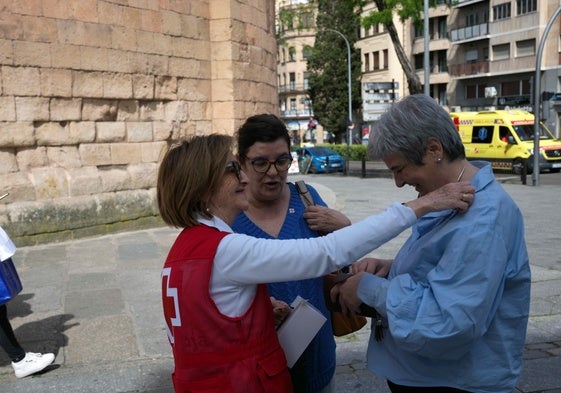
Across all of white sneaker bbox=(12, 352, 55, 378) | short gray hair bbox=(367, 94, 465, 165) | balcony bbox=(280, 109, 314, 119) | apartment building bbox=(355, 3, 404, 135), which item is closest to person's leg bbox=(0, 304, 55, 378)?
white sneaker bbox=(12, 352, 55, 378)

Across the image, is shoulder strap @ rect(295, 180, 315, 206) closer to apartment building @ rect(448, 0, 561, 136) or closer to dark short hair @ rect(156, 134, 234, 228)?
dark short hair @ rect(156, 134, 234, 228)

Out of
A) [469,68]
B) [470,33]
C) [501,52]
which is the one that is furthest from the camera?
[469,68]

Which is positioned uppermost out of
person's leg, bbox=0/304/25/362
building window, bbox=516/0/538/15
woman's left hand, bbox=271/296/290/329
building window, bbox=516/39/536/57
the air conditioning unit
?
building window, bbox=516/0/538/15

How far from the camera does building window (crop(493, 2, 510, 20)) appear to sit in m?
45.2

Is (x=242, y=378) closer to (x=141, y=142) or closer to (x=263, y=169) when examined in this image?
(x=263, y=169)

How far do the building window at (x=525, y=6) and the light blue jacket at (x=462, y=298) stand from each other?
4553cm

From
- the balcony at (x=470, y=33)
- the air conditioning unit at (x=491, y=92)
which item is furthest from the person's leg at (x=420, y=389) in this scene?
the balcony at (x=470, y=33)

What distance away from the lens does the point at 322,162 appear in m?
29.5

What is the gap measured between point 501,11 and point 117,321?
154 feet

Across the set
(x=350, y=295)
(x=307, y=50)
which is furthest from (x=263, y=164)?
(x=307, y=50)

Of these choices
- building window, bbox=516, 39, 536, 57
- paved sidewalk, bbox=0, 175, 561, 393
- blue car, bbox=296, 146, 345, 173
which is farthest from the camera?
building window, bbox=516, 39, 536, 57

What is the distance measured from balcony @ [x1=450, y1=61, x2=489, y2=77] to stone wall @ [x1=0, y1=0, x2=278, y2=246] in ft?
129

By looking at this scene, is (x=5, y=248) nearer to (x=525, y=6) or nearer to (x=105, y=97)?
(x=105, y=97)

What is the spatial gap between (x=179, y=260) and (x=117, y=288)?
5.17m
